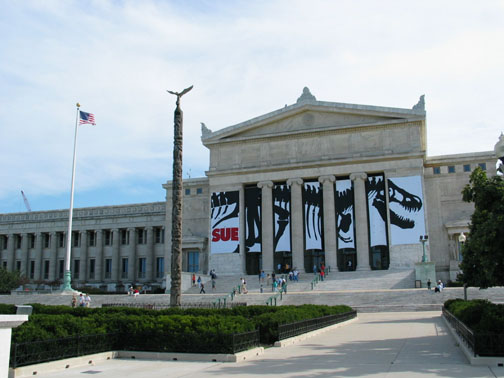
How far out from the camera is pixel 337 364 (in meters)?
13.5

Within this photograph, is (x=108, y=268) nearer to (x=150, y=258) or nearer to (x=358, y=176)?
(x=150, y=258)

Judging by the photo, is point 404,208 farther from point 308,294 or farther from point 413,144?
point 308,294

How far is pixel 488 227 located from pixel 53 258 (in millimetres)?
71893

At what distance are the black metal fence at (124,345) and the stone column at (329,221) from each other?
39.7 m

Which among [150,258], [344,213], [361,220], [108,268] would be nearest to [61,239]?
[108,268]

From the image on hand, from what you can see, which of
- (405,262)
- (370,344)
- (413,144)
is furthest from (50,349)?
(413,144)

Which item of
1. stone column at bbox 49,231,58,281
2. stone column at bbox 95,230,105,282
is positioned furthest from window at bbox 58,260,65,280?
stone column at bbox 95,230,105,282

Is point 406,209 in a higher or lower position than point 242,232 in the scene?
higher

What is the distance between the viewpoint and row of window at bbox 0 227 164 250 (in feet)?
241

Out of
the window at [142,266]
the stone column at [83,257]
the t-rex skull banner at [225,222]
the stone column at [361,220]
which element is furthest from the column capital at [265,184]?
the stone column at [83,257]

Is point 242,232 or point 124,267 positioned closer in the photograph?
point 242,232

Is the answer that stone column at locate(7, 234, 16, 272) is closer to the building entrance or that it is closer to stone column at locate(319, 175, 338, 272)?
the building entrance

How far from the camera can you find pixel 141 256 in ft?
241

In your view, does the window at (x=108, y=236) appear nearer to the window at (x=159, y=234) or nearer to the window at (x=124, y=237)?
the window at (x=124, y=237)
